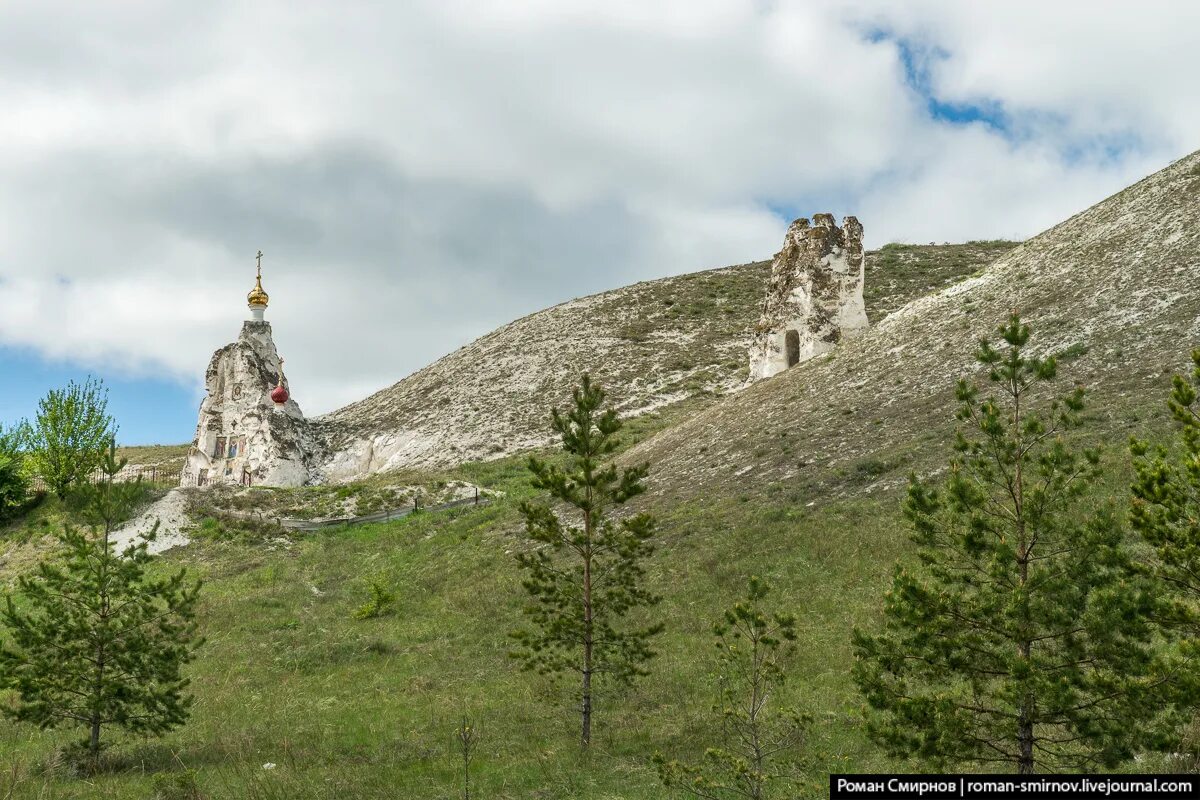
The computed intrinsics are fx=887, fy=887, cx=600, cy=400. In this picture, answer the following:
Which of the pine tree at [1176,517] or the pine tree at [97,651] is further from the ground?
the pine tree at [1176,517]

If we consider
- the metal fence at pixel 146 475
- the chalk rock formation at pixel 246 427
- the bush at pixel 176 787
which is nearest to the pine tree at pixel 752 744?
the bush at pixel 176 787

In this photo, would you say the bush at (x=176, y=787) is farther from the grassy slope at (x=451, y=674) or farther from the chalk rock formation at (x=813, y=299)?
the chalk rock formation at (x=813, y=299)

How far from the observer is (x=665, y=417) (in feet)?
178

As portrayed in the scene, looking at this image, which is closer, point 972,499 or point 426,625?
point 972,499

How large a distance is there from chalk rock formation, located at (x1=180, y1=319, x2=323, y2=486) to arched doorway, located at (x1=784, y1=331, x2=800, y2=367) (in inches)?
1189

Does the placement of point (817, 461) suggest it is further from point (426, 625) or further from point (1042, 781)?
point (1042, 781)

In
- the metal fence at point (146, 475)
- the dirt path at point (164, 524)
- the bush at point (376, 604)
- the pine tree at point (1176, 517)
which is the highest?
the metal fence at point (146, 475)

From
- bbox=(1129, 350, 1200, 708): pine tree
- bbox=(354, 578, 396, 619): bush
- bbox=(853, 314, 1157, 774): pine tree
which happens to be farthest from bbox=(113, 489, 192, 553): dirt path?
bbox=(1129, 350, 1200, 708): pine tree

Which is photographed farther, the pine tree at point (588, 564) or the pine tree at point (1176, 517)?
the pine tree at point (588, 564)

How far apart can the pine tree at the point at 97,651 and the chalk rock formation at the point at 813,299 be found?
37587 mm

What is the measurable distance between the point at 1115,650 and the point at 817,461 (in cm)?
2196

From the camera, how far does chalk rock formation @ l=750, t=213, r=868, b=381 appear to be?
157 ft

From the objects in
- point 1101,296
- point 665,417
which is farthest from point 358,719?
point 665,417

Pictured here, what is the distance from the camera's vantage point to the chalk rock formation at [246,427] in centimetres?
5356
